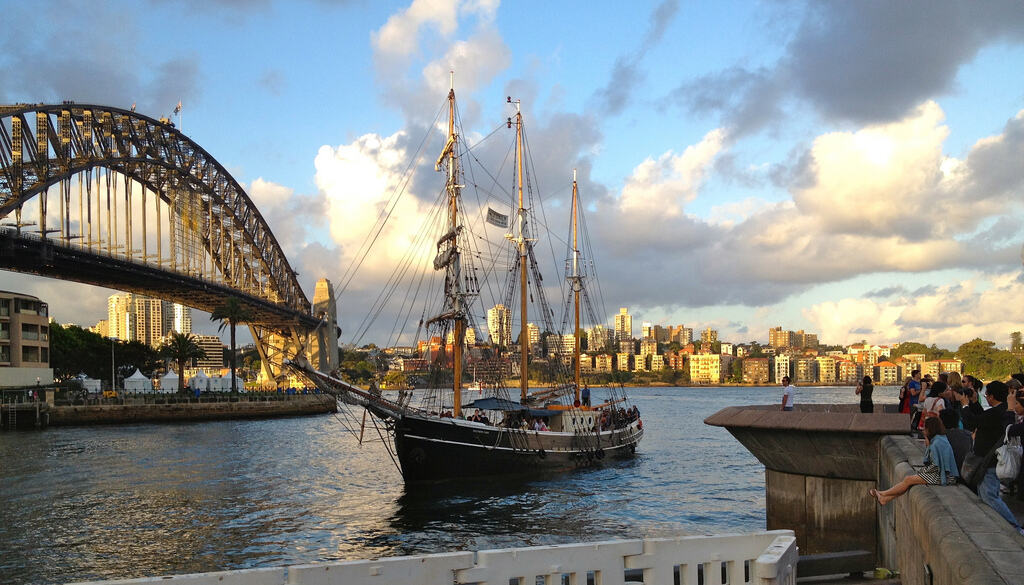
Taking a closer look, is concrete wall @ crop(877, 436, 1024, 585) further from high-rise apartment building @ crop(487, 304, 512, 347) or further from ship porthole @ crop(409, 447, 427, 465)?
high-rise apartment building @ crop(487, 304, 512, 347)

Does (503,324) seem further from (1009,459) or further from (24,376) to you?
(24,376)

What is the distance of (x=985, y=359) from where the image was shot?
135 metres

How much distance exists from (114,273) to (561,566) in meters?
69.2

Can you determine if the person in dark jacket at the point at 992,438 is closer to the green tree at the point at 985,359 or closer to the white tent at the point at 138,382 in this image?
the white tent at the point at 138,382

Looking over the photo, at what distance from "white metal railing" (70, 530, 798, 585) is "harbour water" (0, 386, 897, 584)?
13224 mm

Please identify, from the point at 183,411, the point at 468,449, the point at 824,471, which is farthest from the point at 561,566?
the point at 183,411

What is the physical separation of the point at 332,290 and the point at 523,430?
8516 centimetres

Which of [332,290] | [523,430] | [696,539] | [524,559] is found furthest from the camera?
[332,290]

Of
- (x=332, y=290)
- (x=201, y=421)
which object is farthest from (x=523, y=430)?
(x=332, y=290)

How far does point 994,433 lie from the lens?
8.37 meters

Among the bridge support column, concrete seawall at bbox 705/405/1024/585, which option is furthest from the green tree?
concrete seawall at bbox 705/405/1024/585

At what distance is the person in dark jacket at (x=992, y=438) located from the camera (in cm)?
762

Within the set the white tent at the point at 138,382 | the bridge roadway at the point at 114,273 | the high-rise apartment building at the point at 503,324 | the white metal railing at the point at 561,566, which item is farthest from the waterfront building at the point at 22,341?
the white metal railing at the point at 561,566

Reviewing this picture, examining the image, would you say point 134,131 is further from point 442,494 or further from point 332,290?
point 442,494
